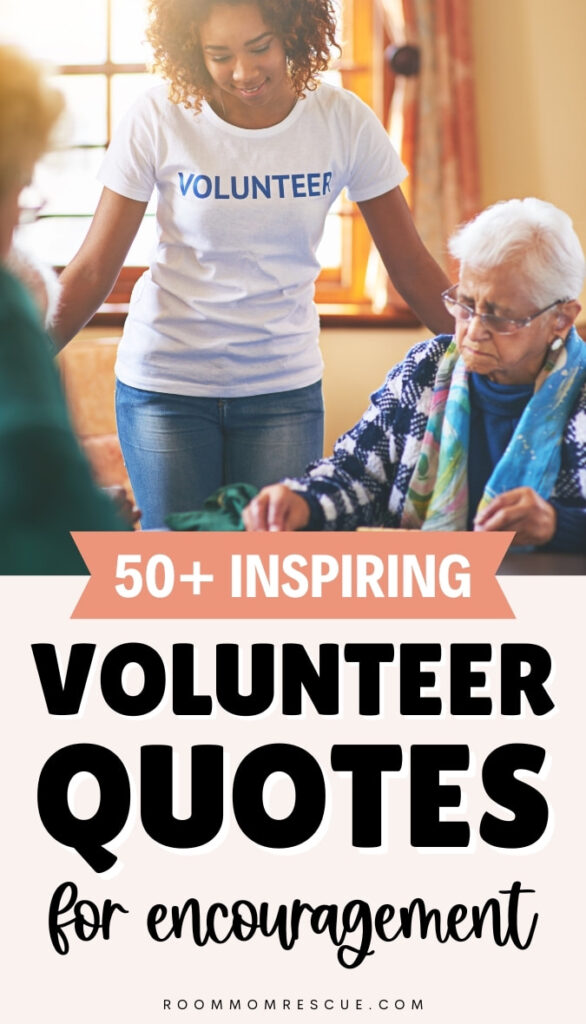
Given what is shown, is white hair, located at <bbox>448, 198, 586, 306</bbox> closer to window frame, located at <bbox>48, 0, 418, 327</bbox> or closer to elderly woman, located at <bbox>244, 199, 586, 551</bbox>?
elderly woman, located at <bbox>244, 199, 586, 551</bbox>

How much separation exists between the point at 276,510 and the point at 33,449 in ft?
1.41

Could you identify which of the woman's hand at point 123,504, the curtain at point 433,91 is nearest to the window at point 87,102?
the woman's hand at point 123,504

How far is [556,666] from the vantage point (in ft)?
4.73

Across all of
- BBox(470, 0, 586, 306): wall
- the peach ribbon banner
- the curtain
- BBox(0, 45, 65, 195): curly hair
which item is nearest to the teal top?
BBox(0, 45, 65, 195): curly hair

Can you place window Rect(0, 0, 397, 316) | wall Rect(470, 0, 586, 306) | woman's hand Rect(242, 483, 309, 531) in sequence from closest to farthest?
window Rect(0, 0, 397, 316), woman's hand Rect(242, 483, 309, 531), wall Rect(470, 0, 586, 306)

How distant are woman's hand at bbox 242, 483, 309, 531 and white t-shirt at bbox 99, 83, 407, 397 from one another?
0.14 m

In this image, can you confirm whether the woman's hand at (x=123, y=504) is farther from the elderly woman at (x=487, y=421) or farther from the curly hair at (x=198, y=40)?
the curly hair at (x=198, y=40)

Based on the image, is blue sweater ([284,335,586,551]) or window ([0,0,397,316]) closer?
window ([0,0,397,316])

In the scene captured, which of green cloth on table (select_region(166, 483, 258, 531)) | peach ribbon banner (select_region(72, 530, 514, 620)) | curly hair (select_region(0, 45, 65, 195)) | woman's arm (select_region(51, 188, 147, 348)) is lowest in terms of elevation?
peach ribbon banner (select_region(72, 530, 514, 620))

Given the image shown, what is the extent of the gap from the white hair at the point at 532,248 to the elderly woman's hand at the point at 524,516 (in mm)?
231

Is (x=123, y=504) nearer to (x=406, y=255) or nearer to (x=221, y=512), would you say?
(x=221, y=512)

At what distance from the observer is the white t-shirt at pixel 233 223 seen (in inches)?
53.2

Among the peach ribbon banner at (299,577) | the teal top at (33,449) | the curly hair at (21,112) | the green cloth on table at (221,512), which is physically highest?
the curly hair at (21,112)

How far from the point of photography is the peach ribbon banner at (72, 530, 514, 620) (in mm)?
1394
